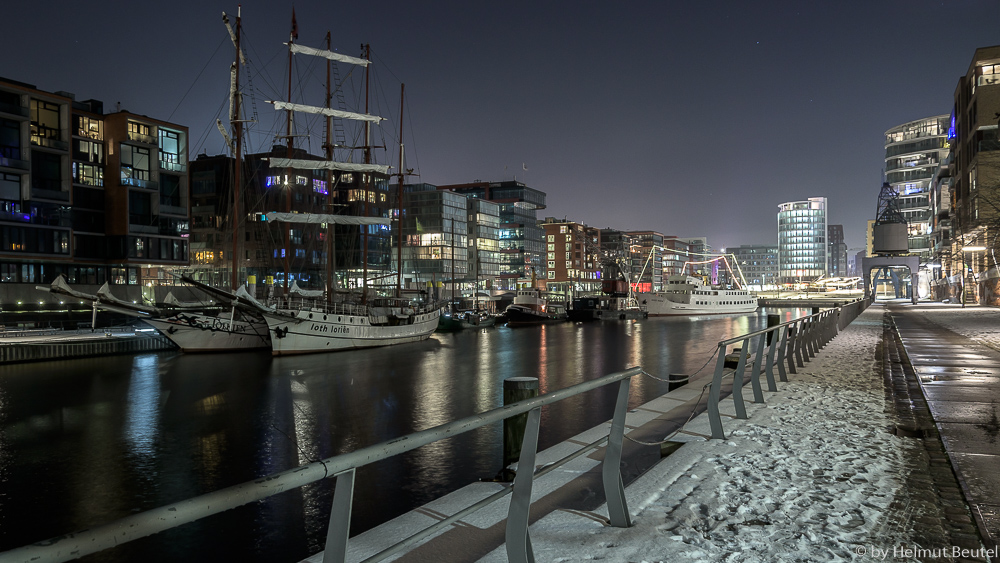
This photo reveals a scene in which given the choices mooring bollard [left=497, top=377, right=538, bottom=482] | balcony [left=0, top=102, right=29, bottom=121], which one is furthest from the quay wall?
mooring bollard [left=497, top=377, right=538, bottom=482]

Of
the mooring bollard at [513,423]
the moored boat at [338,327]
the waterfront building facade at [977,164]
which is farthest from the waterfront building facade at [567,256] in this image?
the mooring bollard at [513,423]

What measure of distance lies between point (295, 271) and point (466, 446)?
8770cm

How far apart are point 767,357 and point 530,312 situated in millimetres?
65141

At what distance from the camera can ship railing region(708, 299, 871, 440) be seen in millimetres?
8203

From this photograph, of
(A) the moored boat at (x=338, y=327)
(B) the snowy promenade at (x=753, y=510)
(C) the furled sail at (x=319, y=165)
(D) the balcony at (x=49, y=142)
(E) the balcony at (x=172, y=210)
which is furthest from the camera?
(E) the balcony at (x=172, y=210)

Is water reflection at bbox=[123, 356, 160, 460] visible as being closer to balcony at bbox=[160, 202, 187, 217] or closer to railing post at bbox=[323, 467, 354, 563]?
railing post at bbox=[323, 467, 354, 563]

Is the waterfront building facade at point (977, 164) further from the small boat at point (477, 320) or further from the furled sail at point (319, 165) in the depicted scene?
the furled sail at point (319, 165)

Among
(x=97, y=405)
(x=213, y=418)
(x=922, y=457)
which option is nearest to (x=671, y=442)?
(x=922, y=457)

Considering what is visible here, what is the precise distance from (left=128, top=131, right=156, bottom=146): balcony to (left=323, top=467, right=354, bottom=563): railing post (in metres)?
70.5

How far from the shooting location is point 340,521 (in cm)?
274

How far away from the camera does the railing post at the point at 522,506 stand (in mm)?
3966

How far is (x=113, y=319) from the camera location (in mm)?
49250

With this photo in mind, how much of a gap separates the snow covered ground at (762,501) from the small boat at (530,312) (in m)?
64.3

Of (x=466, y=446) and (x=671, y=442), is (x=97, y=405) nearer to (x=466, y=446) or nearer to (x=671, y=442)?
(x=466, y=446)
